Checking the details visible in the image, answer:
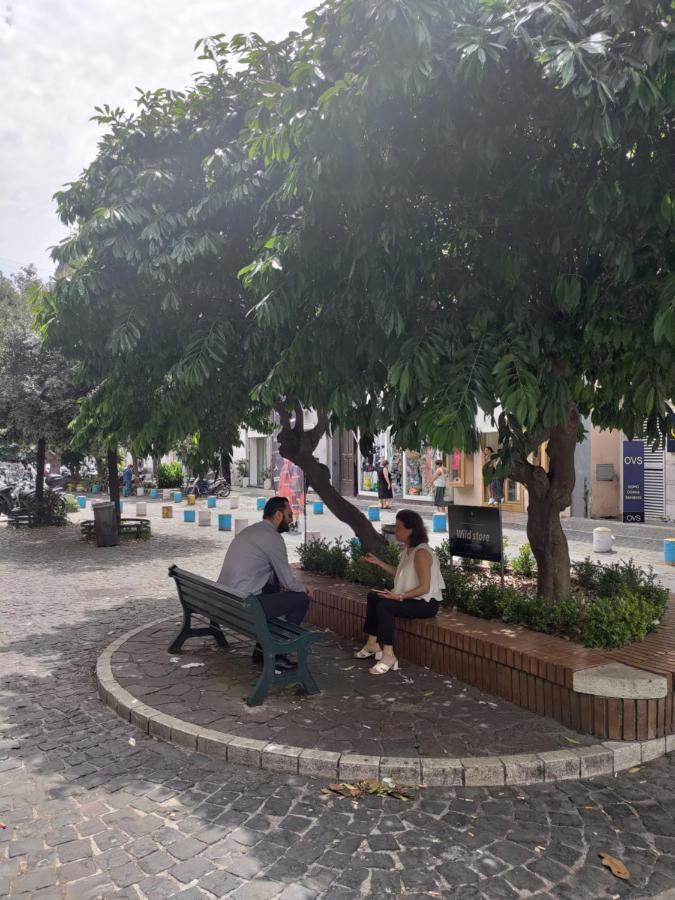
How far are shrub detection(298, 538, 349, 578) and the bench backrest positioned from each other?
6.97 ft

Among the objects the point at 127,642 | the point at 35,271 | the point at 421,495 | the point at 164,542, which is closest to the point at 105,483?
the point at 35,271

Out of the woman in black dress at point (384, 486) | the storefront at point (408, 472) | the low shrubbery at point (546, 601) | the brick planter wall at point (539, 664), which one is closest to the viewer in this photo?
the brick planter wall at point (539, 664)

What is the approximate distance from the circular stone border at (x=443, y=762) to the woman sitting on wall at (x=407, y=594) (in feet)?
5.09

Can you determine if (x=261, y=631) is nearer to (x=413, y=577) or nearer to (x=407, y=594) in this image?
(x=407, y=594)

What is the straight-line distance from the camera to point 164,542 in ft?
51.4

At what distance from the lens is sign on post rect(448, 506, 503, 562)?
6.40 meters

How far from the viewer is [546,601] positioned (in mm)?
5395

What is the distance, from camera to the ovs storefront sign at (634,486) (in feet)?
61.4

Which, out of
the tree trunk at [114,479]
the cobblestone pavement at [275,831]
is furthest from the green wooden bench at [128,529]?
the cobblestone pavement at [275,831]

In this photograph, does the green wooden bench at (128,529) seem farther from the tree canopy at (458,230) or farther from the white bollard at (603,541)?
the tree canopy at (458,230)

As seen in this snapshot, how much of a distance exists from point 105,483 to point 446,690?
33781 mm

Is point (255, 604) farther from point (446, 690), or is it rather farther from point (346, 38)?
point (346, 38)

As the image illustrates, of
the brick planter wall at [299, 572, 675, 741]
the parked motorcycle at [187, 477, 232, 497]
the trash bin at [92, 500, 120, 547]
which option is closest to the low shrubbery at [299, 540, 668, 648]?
the brick planter wall at [299, 572, 675, 741]

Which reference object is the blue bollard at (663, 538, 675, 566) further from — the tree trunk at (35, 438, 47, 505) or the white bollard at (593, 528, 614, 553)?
the tree trunk at (35, 438, 47, 505)
